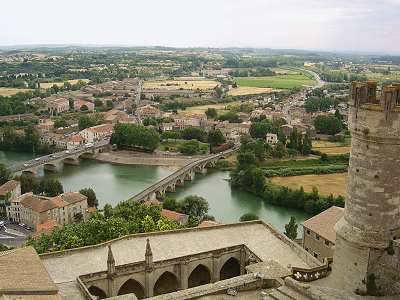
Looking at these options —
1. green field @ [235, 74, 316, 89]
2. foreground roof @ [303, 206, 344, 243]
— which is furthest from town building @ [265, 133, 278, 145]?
green field @ [235, 74, 316, 89]

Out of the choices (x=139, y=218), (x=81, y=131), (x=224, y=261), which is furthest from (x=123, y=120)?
(x=224, y=261)

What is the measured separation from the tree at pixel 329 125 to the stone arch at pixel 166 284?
220ft

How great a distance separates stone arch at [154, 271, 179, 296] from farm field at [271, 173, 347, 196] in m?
33.1

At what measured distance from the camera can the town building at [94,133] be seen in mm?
77812

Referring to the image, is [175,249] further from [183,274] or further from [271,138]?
[271,138]

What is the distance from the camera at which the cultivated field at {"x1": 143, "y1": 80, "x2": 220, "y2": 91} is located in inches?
5832

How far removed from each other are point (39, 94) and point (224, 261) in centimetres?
10842

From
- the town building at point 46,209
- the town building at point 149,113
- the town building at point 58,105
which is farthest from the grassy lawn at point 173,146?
the town building at point 58,105

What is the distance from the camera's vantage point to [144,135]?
70.7 m

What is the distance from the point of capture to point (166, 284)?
19344mm

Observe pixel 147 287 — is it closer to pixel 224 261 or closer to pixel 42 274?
pixel 224 261

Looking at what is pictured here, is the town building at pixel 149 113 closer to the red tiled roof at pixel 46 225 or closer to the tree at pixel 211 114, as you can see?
the tree at pixel 211 114

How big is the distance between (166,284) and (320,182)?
38.7 m

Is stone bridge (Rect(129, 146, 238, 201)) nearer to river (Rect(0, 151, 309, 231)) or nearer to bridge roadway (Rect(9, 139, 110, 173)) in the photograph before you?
river (Rect(0, 151, 309, 231))
